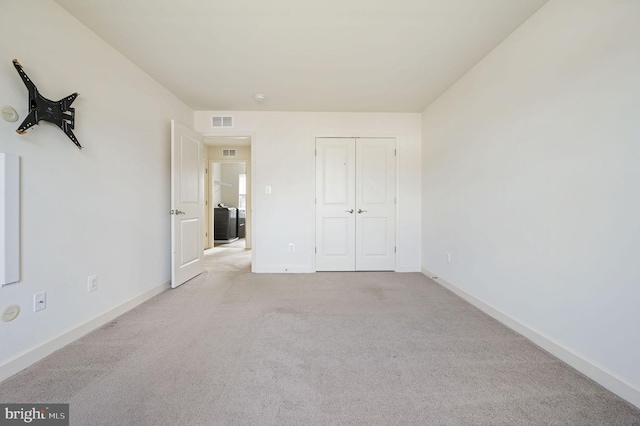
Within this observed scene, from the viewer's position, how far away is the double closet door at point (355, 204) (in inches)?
142

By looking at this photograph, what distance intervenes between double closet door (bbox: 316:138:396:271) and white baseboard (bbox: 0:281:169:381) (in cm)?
227

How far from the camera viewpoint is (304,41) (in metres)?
2.01

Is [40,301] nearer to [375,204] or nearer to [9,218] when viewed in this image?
[9,218]

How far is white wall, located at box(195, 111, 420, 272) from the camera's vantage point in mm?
3547

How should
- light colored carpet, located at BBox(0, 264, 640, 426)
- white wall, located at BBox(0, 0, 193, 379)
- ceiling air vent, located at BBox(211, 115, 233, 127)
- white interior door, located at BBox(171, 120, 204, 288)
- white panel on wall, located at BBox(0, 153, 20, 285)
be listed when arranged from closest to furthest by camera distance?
light colored carpet, located at BBox(0, 264, 640, 426)
white panel on wall, located at BBox(0, 153, 20, 285)
white wall, located at BBox(0, 0, 193, 379)
white interior door, located at BBox(171, 120, 204, 288)
ceiling air vent, located at BBox(211, 115, 233, 127)

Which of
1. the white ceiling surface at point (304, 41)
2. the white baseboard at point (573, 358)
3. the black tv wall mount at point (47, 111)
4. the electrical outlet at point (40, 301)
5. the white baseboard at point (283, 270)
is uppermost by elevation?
the white ceiling surface at point (304, 41)

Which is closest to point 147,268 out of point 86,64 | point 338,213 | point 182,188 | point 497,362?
point 182,188

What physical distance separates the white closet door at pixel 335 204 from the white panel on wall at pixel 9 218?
9.29 ft

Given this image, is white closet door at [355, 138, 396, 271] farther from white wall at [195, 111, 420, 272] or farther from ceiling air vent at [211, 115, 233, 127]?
ceiling air vent at [211, 115, 233, 127]

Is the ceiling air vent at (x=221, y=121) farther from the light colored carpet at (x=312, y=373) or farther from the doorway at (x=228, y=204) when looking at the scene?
the light colored carpet at (x=312, y=373)

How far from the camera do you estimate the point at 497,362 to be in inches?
59.9

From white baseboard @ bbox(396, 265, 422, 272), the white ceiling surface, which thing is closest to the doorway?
the white ceiling surface

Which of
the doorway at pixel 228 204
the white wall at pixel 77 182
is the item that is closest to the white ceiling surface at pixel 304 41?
the white wall at pixel 77 182

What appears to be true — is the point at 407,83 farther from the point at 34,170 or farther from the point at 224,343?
the point at 34,170
